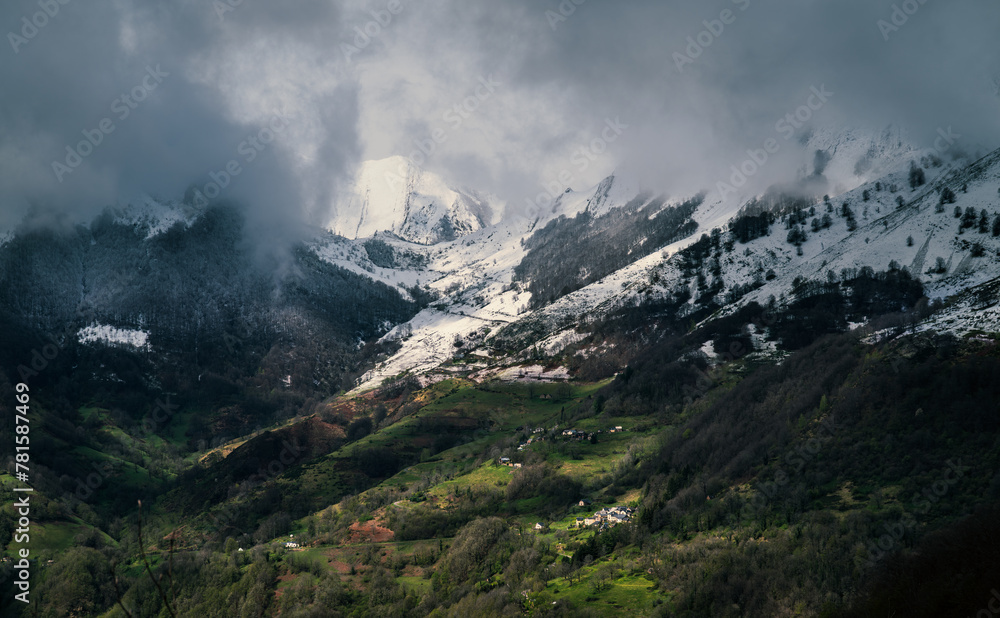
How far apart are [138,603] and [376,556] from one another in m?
37.5

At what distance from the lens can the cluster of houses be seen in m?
81.8

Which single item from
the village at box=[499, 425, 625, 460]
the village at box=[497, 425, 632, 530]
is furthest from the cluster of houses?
the village at box=[499, 425, 625, 460]

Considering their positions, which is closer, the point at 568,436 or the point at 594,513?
the point at 594,513

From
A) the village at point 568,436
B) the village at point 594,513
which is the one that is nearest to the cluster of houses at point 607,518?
the village at point 594,513

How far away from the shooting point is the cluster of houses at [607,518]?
268 feet

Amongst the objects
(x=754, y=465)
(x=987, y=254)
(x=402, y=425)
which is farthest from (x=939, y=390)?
(x=402, y=425)

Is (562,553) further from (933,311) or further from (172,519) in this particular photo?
(172,519)

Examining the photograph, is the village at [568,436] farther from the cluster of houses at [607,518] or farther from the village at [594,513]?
the cluster of houses at [607,518]

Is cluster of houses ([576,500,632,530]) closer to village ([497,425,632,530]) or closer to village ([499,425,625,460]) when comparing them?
village ([497,425,632,530])

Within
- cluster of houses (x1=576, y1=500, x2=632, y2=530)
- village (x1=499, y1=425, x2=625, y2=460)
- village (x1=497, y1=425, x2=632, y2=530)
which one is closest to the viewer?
cluster of houses (x1=576, y1=500, x2=632, y2=530)

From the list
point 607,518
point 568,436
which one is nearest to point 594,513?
point 607,518

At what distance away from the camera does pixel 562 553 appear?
7556 centimetres

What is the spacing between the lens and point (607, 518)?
277ft

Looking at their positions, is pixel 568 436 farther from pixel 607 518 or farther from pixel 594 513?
pixel 607 518
